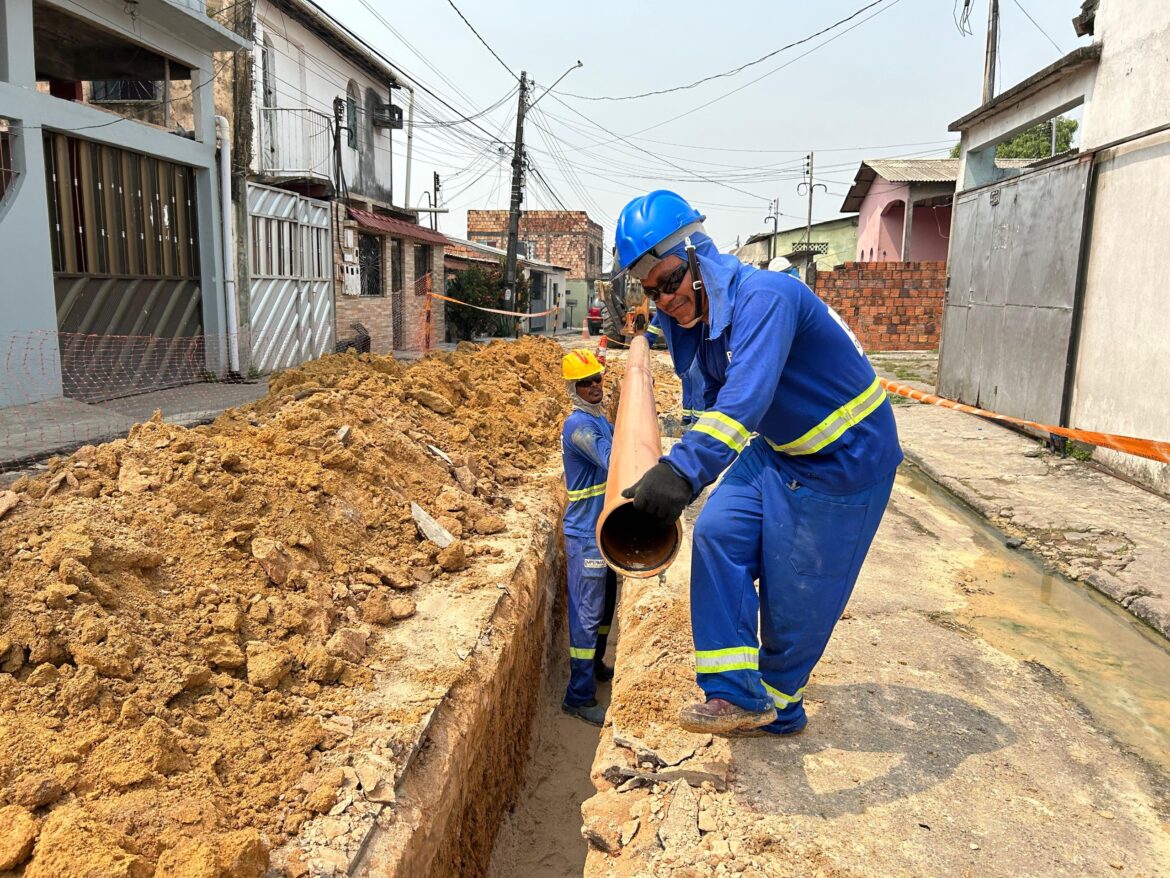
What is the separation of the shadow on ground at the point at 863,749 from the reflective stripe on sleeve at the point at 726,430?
1265mm

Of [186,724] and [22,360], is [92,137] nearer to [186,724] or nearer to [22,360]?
[22,360]

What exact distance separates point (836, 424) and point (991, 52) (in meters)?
17.1

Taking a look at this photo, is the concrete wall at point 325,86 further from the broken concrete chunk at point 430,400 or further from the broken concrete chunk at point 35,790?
the broken concrete chunk at point 35,790

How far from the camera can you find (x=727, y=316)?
271 centimetres

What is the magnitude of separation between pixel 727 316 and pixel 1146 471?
6.69 meters

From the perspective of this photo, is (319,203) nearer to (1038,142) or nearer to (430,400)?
(430,400)

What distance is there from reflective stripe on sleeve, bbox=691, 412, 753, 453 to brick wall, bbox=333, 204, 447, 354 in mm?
15288

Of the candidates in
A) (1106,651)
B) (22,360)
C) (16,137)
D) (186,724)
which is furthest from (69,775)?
(16,137)

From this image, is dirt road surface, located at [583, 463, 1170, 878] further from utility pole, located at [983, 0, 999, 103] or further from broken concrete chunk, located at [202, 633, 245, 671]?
utility pole, located at [983, 0, 999, 103]

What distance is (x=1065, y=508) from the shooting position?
714 cm


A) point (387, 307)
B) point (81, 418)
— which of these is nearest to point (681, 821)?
point (81, 418)

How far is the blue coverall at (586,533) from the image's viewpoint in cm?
481

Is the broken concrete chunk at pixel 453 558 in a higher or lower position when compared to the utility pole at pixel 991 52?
lower

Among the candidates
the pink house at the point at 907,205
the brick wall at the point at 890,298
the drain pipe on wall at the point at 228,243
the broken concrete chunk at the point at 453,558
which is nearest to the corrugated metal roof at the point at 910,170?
the pink house at the point at 907,205
